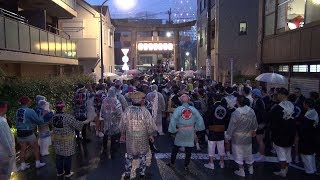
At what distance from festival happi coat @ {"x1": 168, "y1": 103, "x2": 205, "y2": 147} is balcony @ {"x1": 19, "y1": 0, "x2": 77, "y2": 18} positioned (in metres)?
13.7

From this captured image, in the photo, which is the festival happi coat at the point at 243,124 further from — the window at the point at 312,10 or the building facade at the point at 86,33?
the building facade at the point at 86,33

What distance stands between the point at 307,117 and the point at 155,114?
5744 millimetres

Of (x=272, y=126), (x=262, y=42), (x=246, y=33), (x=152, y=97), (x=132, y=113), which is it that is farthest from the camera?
(x=246, y=33)

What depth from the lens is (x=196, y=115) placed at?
338 inches

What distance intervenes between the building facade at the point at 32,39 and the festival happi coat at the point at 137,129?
785 cm

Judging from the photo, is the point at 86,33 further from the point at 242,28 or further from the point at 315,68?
the point at 315,68

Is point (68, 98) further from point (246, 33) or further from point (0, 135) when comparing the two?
point (246, 33)

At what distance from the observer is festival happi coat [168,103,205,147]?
8516 mm

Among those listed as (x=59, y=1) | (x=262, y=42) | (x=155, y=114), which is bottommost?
(x=155, y=114)

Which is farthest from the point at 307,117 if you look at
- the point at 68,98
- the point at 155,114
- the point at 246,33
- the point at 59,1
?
the point at 246,33

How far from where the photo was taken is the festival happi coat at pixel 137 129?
780cm

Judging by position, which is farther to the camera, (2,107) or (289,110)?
(289,110)

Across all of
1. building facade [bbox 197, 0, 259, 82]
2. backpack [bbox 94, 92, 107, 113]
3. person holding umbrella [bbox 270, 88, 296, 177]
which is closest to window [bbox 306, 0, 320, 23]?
person holding umbrella [bbox 270, 88, 296, 177]

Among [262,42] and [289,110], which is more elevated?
[262,42]
